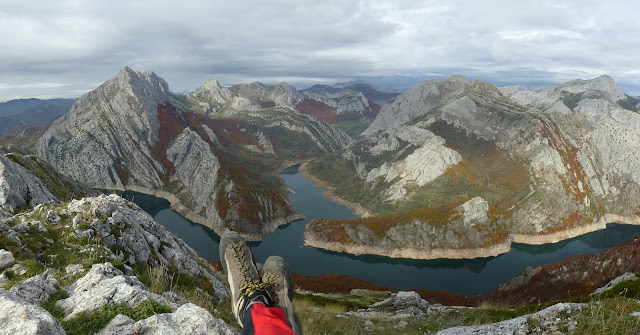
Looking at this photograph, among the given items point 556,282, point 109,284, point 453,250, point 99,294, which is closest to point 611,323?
point 99,294

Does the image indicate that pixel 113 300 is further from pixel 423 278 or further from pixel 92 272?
pixel 423 278

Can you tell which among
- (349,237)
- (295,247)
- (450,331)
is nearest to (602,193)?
(349,237)

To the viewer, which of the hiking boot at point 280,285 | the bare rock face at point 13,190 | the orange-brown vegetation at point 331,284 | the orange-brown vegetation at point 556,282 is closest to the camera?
the hiking boot at point 280,285

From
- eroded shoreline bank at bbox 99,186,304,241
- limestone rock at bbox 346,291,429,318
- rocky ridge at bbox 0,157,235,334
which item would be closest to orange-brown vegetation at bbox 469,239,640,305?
limestone rock at bbox 346,291,429,318

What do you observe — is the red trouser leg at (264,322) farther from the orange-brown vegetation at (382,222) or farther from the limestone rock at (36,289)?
the orange-brown vegetation at (382,222)

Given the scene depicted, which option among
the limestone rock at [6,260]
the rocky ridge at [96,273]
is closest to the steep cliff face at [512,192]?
the rocky ridge at [96,273]

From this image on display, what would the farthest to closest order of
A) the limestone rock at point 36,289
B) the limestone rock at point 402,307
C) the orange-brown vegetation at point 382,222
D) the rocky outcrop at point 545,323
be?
1. the orange-brown vegetation at point 382,222
2. the limestone rock at point 402,307
3. the rocky outcrop at point 545,323
4. the limestone rock at point 36,289

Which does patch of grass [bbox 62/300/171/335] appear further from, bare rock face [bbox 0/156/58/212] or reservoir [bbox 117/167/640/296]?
reservoir [bbox 117/167/640/296]
